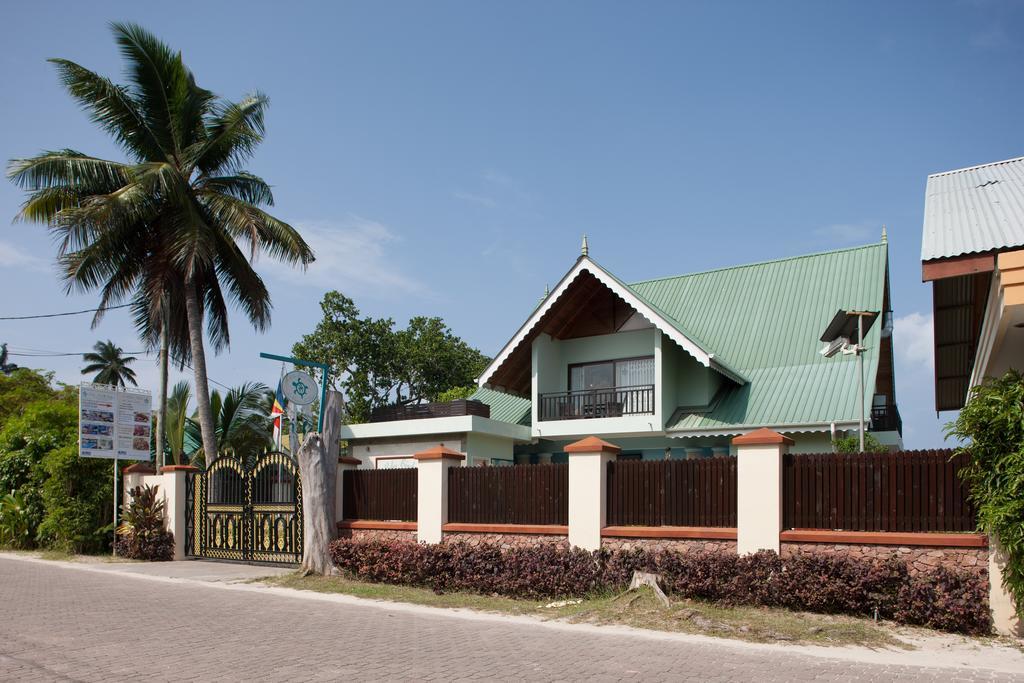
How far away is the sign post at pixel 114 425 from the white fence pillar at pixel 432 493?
8.38 metres

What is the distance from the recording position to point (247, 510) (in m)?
17.4

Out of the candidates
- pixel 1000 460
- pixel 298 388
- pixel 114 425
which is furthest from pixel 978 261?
pixel 114 425

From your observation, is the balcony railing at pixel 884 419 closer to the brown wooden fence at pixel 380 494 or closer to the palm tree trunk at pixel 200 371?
the brown wooden fence at pixel 380 494

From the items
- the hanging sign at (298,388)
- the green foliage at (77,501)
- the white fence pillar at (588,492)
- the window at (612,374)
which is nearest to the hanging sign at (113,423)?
the green foliage at (77,501)

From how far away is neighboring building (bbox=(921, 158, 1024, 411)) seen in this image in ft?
27.2

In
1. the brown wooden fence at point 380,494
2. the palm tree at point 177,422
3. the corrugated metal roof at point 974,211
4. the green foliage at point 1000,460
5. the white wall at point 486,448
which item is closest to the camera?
the corrugated metal roof at point 974,211

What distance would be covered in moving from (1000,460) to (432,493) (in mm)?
8722

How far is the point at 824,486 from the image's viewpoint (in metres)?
11.4

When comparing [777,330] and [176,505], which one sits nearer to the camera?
[176,505]

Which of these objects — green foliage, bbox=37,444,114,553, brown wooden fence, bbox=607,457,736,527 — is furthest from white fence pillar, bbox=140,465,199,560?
brown wooden fence, bbox=607,457,736,527

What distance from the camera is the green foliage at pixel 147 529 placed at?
18.8m

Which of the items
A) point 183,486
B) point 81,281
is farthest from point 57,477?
point 81,281

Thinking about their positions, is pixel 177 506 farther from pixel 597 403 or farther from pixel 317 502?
pixel 597 403

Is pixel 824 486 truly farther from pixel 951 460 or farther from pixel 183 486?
pixel 183 486
